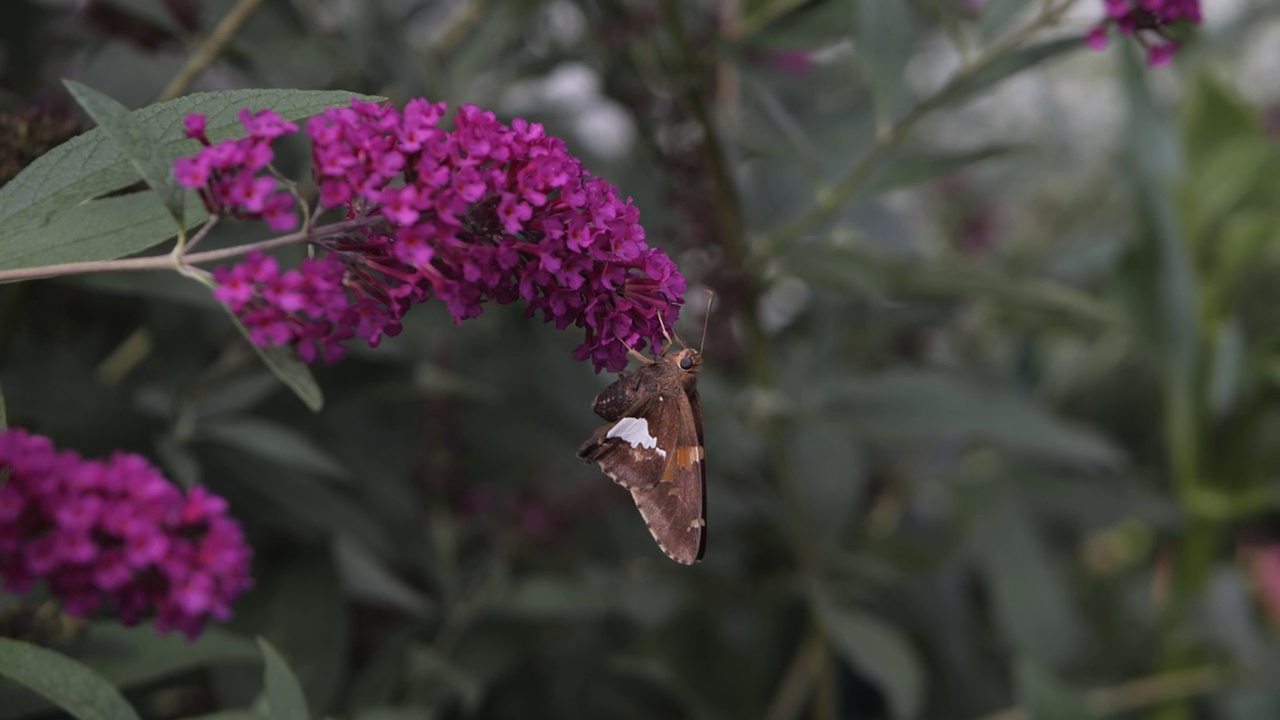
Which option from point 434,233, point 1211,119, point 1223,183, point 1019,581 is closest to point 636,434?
point 434,233

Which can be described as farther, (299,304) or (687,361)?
(687,361)

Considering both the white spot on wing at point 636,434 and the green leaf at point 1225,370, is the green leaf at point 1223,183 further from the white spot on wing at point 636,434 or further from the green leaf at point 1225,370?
the white spot on wing at point 636,434

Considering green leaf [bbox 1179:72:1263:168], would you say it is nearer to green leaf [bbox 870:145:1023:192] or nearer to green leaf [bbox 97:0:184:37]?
green leaf [bbox 870:145:1023:192]

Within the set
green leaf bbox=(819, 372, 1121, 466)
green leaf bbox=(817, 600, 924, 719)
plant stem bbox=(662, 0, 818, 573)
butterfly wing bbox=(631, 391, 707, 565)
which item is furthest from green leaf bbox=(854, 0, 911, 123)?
green leaf bbox=(817, 600, 924, 719)

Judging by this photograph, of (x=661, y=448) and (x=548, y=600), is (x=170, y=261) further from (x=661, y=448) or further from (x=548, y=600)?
(x=548, y=600)

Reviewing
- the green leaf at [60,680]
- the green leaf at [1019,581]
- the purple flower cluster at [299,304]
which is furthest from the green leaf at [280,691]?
the green leaf at [1019,581]

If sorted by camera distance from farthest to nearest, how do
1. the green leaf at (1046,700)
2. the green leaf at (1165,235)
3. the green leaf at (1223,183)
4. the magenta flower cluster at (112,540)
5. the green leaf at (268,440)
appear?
the green leaf at (1223,183) → the green leaf at (1165,235) → the green leaf at (1046,700) → the green leaf at (268,440) → the magenta flower cluster at (112,540)

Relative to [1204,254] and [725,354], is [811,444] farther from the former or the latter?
[1204,254]
